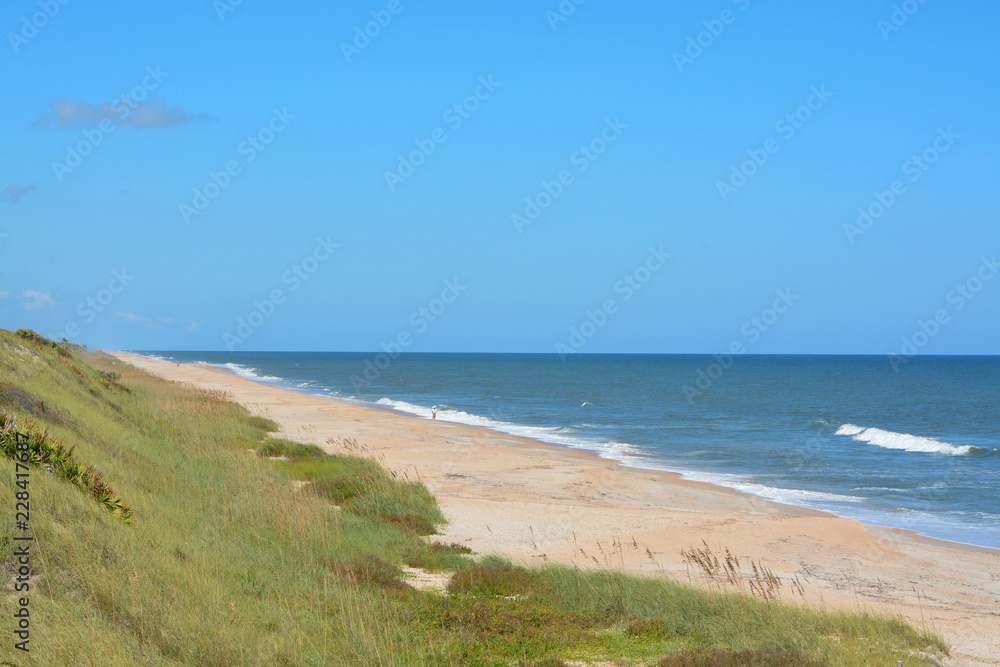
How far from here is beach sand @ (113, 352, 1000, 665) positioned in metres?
11.5

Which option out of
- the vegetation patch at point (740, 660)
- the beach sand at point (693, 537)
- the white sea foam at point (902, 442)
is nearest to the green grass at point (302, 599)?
the vegetation patch at point (740, 660)

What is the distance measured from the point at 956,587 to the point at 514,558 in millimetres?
7532

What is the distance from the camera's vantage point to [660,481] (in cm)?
2327

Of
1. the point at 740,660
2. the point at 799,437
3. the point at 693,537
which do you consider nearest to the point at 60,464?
the point at 740,660

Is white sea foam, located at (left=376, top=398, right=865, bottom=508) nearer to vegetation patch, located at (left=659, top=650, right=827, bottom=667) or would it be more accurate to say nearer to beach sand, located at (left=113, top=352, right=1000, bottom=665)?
beach sand, located at (left=113, top=352, right=1000, bottom=665)

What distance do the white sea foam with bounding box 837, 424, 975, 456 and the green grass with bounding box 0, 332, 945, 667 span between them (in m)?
30.3

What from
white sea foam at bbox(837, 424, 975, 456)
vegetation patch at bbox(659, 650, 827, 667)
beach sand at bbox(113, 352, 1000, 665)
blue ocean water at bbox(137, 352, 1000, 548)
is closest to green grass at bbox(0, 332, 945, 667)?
vegetation patch at bbox(659, 650, 827, 667)

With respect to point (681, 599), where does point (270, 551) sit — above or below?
above

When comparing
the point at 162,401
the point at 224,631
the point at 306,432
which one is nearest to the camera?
the point at 224,631

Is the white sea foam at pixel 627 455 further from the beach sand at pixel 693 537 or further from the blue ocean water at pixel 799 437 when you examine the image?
the beach sand at pixel 693 537

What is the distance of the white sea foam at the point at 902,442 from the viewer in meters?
34.7

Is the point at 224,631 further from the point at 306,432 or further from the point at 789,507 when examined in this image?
the point at 306,432

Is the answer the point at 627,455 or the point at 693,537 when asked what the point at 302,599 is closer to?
the point at 693,537

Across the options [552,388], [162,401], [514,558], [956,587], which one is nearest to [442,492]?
[514,558]
